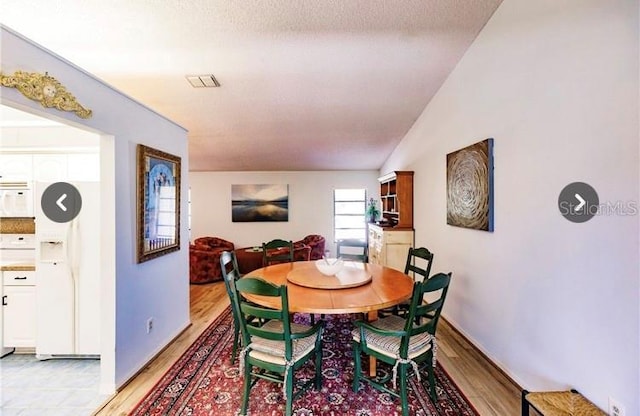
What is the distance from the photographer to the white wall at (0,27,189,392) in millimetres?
1893

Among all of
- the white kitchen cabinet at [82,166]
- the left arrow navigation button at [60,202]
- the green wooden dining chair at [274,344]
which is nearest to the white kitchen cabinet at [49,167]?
the white kitchen cabinet at [82,166]

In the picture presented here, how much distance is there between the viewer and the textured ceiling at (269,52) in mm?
2232

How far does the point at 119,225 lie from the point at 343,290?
1.84 meters

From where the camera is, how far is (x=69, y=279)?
2574mm

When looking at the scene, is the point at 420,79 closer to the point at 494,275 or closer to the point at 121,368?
the point at 494,275

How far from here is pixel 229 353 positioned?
2703mm

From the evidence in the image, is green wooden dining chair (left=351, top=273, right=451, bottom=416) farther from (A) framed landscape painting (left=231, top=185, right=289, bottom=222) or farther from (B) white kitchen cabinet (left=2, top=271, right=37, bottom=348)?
(A) framed landscape painting (left=231, top=185, right=289, bottom=222)

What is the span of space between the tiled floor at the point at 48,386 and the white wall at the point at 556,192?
10.4 feet

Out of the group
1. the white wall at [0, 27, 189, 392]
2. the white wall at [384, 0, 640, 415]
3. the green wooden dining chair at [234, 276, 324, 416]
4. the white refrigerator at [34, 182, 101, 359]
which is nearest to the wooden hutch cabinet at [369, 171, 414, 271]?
the white wall at [384, 0, 640, 415]

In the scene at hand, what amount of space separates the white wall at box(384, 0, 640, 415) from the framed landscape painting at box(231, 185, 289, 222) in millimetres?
4796

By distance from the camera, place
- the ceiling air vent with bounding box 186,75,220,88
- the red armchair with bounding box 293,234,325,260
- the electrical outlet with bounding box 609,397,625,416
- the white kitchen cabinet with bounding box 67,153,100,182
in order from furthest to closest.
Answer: the red armchair with bounding box 293,234,325,260 → the ceiling air vent with bounding box 186,75,220,88 → the white kitchen cabinet with bounding box 67,153,100,182 → the electrical outlet with bounding box 609,397,625,416

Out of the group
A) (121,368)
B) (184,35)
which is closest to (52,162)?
(184,35)

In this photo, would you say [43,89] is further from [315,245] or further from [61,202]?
[315,245]

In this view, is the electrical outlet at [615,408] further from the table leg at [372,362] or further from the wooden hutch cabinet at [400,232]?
the wooden hutch cabinet at [400,232]
